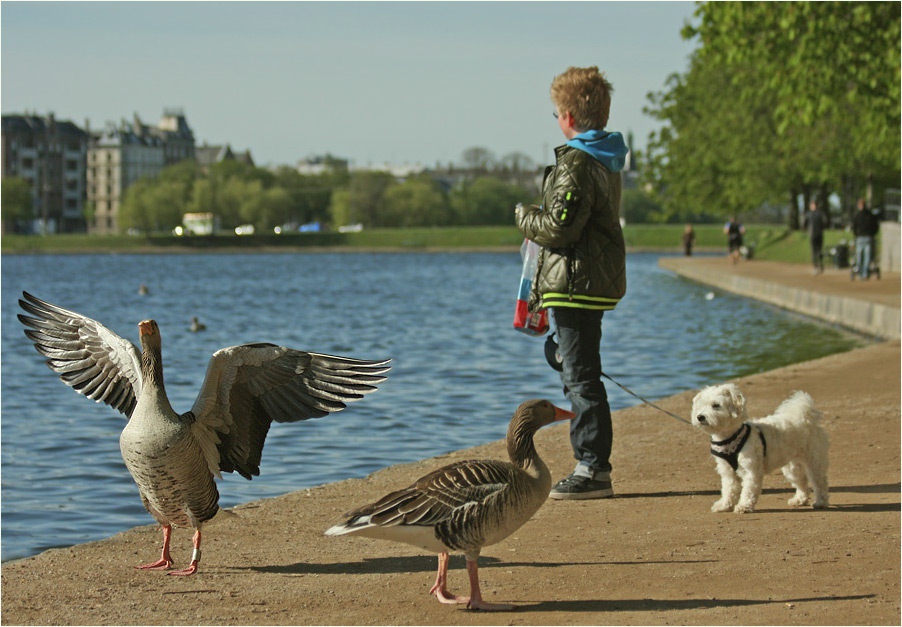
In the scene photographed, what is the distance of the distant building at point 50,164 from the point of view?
172500 millimetres

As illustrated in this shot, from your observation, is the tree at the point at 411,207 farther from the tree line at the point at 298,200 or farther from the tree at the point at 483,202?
the tree at the point at 483,202

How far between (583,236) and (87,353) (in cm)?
299

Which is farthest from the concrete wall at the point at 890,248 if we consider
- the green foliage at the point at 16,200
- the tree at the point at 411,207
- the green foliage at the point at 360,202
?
the green foliage at the point at 360,202

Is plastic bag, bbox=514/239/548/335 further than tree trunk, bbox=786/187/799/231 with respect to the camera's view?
No

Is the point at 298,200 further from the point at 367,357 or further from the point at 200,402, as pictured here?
the point at 200,402

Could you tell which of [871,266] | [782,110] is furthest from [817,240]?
[782,110]

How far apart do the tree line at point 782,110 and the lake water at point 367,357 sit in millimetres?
4729

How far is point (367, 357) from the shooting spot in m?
22.2

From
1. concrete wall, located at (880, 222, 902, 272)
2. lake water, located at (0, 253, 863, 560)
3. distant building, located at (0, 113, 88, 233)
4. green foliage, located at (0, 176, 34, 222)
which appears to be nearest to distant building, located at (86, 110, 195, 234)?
distant building, located at (0, 113, 88, 233)

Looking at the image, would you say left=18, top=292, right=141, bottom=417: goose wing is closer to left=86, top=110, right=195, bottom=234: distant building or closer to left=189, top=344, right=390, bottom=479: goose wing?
left=189, top=344, right=390, bottom=479: goose wing

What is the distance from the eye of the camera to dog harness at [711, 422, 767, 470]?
7242mm

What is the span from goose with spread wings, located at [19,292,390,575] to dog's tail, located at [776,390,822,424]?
9.72ft

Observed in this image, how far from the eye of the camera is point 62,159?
178625 mm

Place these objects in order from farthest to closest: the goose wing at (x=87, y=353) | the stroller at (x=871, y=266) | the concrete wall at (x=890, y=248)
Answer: the concrete wall at (x=890, y=248)
the stroller at (x=871, y=266)
the goose wing at (x=87, y=353)
